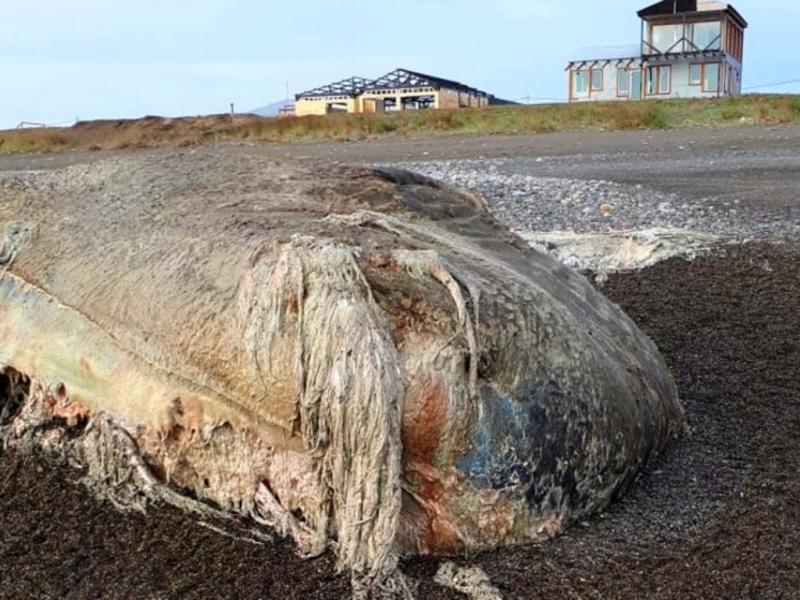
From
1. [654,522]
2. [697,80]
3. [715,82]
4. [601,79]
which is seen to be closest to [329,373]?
[654,522]

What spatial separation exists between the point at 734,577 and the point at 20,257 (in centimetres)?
312

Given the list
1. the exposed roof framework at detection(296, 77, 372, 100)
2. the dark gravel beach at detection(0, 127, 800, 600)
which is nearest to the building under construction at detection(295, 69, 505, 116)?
the exposed roof framework at detection(296, 77, 372, 100)

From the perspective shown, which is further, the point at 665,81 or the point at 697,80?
the point at 665,81

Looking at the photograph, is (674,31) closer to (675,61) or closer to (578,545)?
(675,61)

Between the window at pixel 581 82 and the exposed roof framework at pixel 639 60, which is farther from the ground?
the exposed roof framework at pixel 639 60

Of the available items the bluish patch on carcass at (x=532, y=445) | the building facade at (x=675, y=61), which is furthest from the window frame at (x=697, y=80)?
the bluish patch on carcass at (x=532, y=445)

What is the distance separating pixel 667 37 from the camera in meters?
49.6

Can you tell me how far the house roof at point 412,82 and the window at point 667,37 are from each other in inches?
349

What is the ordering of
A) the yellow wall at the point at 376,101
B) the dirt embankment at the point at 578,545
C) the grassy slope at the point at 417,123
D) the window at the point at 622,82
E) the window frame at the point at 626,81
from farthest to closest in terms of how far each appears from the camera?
the window at the point at 622,82
the window frame at the point at 626,81
the yellow wall at the point at 376,101
the grassy slope at the point at 417,123
the dirt embankment at the point at 578,545

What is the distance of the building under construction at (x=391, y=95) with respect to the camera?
155ft

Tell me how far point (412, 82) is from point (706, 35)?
14.6 metres

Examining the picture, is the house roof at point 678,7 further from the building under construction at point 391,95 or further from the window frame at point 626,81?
the building under construction at point 391,95

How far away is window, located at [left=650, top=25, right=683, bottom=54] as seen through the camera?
4919 cm

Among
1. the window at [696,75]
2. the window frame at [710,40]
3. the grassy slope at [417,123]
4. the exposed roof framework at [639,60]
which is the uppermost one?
the window frame at [710,40]
